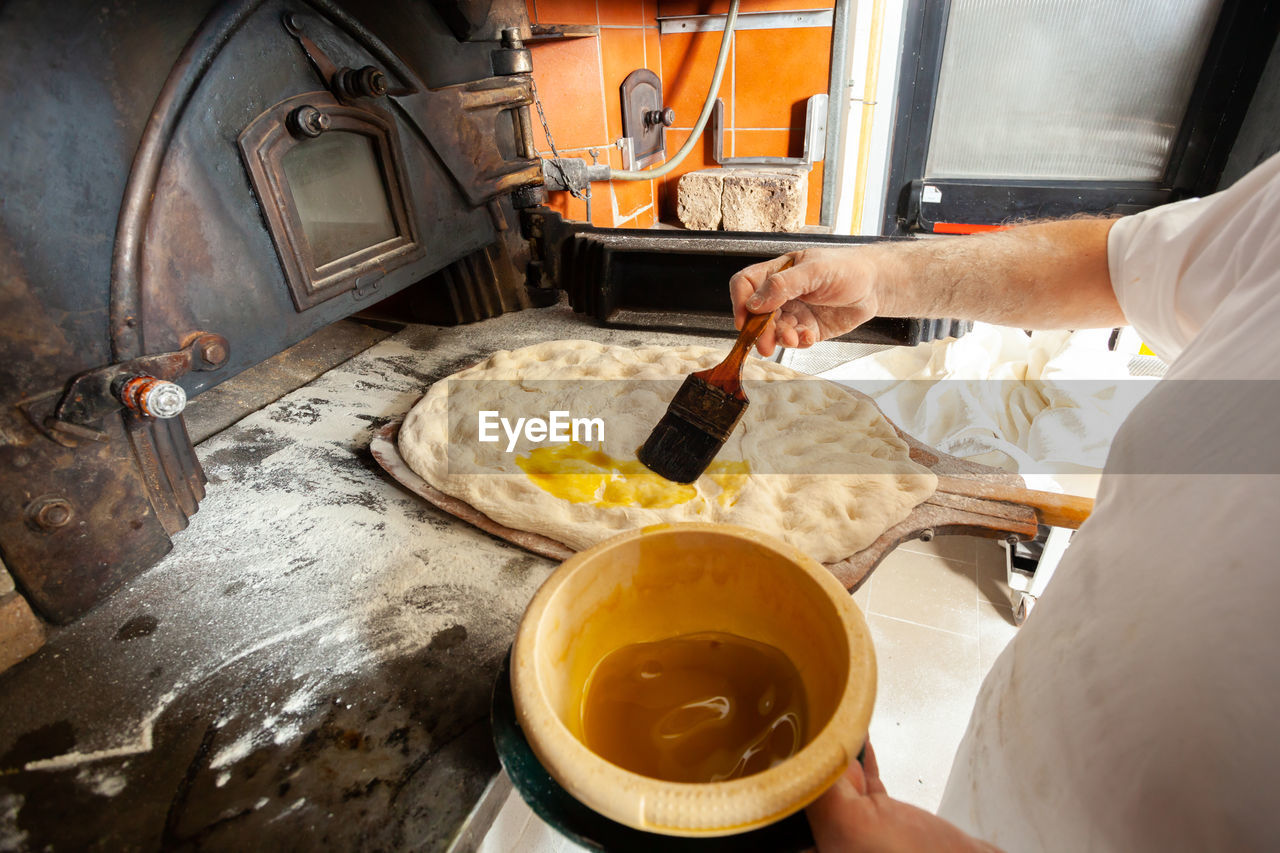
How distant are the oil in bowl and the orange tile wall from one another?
112 inches

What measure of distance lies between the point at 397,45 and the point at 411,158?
262 mm

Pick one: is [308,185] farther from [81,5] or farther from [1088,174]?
[1088,174]

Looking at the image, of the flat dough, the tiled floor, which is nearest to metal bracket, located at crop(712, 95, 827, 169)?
the tiled floor

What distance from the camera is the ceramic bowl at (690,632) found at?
1.59ft

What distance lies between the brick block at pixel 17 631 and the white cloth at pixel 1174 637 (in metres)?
1.45

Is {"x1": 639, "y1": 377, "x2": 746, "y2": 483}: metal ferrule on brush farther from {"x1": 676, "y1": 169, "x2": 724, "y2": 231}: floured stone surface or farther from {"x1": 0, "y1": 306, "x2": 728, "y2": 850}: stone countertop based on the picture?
{"x1": 676, "y1": 169, "x2": 724, "y2": 231}: floured stone surface

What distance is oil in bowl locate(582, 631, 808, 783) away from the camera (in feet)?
2.05

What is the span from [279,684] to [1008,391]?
2.30 m

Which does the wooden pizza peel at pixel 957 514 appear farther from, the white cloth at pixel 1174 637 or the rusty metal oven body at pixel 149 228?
the rusty metal oven body at pixel 149 228

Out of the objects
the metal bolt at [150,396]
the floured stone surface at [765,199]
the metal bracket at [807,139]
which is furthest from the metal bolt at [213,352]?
the metal bracket at [807,139]

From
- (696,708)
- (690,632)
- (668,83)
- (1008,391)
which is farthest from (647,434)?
(668,83)

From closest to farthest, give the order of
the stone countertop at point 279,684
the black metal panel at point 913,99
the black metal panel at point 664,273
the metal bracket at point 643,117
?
the stone countertop at point 279,684 → the black metal panel at point 664,273 → the black metal panel at point 913,99 → the metal bracket at point 643,117

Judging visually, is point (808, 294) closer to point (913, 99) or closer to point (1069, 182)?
point (913, 99)

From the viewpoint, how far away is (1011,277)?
118 centimetres
